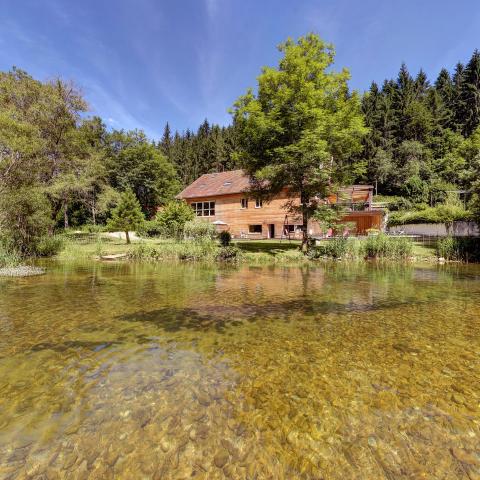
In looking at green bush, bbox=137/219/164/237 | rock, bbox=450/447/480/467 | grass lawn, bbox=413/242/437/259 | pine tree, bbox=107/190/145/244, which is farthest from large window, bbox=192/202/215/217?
rock, bbox=450/447/480/467

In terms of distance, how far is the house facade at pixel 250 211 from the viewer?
3338cm

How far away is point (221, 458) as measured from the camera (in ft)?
8.91

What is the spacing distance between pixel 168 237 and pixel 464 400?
28.8 meters

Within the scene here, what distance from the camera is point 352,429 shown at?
3.11 metres

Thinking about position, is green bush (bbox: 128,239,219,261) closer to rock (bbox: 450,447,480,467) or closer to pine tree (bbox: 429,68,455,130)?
rock (bbox: 450,447,480,467)

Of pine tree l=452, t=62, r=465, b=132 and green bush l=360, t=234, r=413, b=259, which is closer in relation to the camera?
green bush l=360, t=234, r=413, b=259

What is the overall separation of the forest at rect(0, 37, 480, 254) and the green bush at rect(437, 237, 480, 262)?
236cm

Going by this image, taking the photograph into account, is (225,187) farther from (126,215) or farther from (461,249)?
(461,249)

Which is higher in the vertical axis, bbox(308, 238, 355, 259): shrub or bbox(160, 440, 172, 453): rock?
bbox(308, 238, 355, 259): shrub

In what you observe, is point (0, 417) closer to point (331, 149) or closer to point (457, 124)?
point (331, 149)

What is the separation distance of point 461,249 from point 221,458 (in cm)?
2142

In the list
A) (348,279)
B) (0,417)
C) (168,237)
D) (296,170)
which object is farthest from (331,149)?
(0,417)

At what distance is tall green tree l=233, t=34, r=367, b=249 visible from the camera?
1938 cm

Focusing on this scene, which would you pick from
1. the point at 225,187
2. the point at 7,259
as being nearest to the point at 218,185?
the point at 225,187
